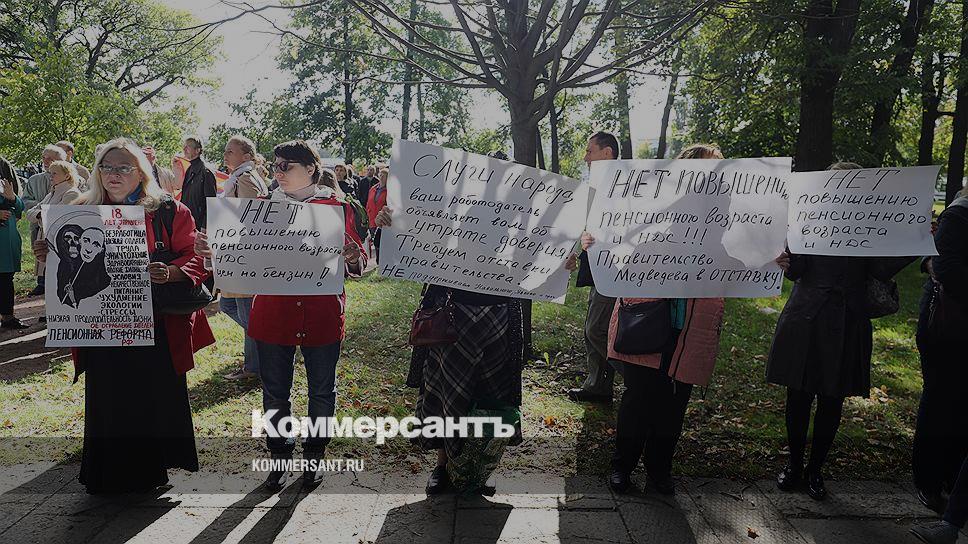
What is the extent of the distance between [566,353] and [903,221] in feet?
12.6

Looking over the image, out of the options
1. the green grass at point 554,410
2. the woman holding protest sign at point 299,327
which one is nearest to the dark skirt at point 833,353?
the green grass at point 554,410

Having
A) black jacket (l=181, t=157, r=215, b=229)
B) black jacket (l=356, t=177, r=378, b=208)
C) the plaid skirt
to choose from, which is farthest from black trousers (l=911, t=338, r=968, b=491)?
black jacket (l=356, t=177, r=378, b=208)

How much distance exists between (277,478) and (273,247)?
1.39 meters

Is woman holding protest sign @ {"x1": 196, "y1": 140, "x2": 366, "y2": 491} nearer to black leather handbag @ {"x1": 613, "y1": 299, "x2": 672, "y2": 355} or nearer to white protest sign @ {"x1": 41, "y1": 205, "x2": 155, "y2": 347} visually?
white protest sign @ {"x1": 41, "y1": 205, "x2": 155, "y2": 347}

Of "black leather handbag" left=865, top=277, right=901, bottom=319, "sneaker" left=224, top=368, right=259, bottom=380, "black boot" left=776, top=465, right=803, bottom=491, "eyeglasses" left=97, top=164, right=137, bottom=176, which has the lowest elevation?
"black boot" left=776, top=465, right=803, bottom=491

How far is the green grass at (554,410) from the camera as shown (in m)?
4.51

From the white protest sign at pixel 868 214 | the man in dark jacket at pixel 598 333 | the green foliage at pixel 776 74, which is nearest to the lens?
the white protest sign at pixel 868 214

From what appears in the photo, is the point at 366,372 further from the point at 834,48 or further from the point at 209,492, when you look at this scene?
the point at 834,48

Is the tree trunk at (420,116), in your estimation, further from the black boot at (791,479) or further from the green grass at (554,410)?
the black boot at (791,479)

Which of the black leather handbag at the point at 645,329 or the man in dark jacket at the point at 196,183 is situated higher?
the man in dark jacket at the point at 196,183

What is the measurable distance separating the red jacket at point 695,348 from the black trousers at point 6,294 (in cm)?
693

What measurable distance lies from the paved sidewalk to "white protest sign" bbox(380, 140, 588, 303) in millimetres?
1239

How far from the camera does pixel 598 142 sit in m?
4.96

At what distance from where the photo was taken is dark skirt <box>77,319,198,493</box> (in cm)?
367
